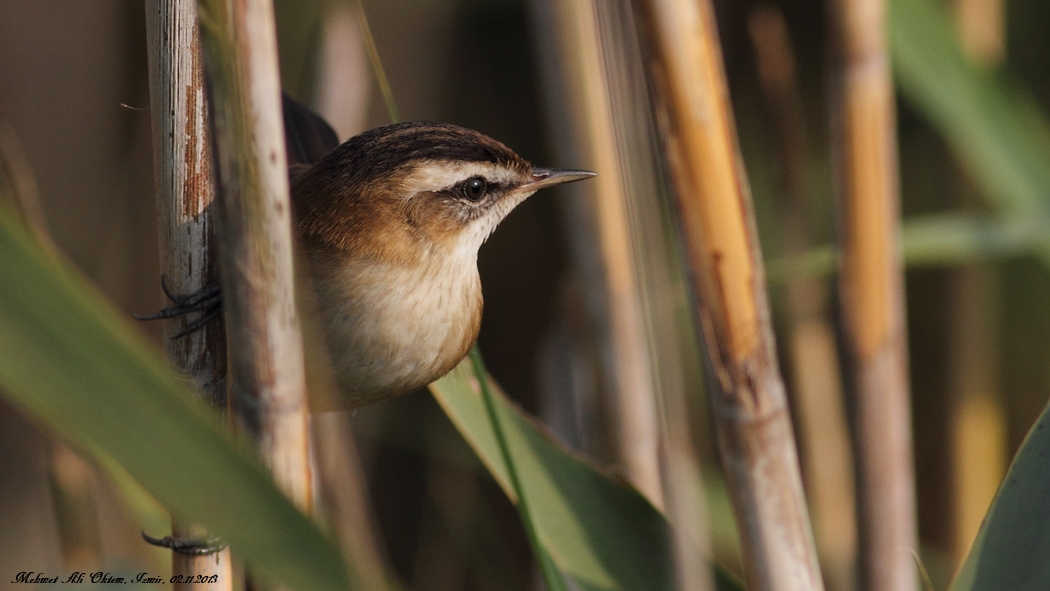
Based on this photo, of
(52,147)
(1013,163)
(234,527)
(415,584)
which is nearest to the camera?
(234,527)

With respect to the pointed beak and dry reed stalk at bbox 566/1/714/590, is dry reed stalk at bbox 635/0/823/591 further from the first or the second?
the pointed beak

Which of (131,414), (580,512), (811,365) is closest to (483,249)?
(811,365)

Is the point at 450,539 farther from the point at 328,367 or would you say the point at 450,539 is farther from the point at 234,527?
the point at 234,527

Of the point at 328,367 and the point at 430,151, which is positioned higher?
the point at 430,151

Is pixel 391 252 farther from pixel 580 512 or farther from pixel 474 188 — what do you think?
pixel 580 512

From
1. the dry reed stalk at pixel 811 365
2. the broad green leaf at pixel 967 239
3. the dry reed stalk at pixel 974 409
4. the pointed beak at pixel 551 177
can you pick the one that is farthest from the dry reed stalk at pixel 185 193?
the dry reed stalk at pixel 974 409

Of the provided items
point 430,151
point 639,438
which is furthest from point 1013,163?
point 430,151
